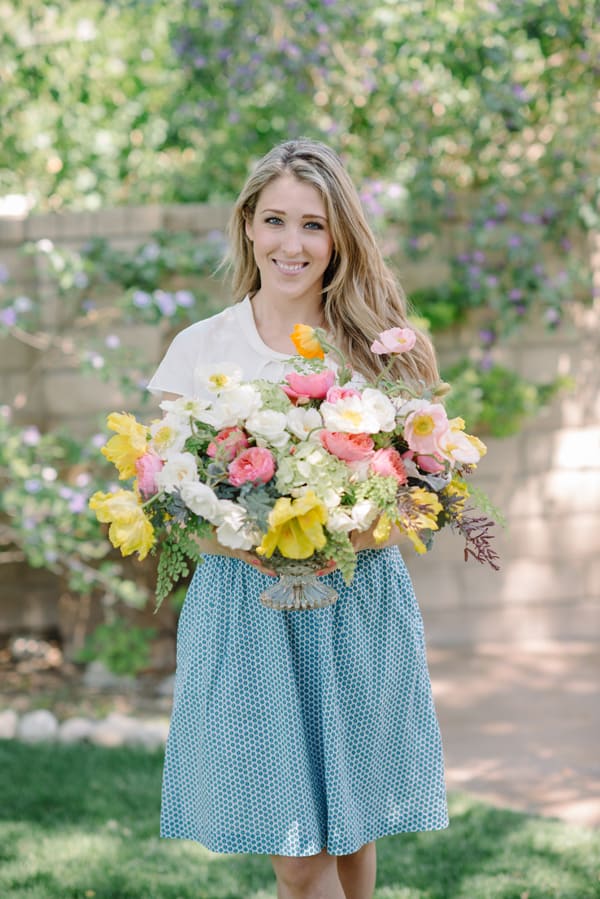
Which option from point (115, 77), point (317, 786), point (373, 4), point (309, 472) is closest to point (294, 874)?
point (317, 786)

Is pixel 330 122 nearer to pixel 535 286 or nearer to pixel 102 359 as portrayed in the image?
pixel 535 286

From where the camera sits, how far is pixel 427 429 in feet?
7.01

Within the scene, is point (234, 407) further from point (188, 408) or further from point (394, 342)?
point (394, 342)

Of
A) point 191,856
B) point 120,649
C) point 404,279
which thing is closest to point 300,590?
point 191,856

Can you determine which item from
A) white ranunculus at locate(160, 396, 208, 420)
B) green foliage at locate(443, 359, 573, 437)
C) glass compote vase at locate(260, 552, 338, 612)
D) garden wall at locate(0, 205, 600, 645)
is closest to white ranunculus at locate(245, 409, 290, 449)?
white ranunculus at locate(160, 396, 208, 420)

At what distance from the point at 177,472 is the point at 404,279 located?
3566mm

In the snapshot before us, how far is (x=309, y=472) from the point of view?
2.07m

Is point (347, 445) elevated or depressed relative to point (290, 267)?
depressed

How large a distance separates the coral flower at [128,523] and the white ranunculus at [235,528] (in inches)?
5.3

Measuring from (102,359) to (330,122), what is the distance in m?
1.89

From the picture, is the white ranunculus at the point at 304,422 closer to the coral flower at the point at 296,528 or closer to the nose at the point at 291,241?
the coral flower at the point at 296,528

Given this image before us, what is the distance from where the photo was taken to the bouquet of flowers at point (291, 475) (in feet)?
6.75

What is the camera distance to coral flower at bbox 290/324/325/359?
2.28 m

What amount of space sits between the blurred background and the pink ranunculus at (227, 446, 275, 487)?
2.68m
